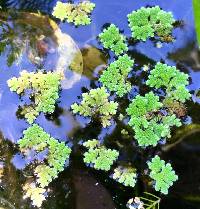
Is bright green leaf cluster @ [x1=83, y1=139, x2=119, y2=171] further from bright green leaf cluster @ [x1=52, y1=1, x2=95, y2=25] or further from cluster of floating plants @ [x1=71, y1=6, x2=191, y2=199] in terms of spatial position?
bright green leaf cluster @ [x1=52, y1=1, x2=95, y2=25]

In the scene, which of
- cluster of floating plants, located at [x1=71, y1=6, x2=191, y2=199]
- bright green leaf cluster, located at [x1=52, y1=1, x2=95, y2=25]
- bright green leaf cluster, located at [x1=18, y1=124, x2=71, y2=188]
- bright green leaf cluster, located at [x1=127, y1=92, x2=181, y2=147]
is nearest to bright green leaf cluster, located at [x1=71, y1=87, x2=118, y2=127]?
cluster of floating plants, located at [x1=71, y1=6, x2=191, y2=199]

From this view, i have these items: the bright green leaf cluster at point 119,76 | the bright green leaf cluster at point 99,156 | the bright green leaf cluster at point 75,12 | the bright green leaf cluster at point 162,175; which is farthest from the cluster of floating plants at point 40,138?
the bright green leaf cluster at point 162,175

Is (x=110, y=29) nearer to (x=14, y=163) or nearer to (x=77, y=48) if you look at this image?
(x=77, y=48)

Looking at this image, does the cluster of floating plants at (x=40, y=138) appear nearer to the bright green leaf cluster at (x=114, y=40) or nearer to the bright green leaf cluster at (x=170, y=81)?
the bright green leaf cluster at (x=114, y=40)

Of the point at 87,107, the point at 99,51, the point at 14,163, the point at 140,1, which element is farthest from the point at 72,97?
the point at 140,1

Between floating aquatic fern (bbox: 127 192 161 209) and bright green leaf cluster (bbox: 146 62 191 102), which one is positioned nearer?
floating aquatic fern (bbox: 127 192 161 209)
